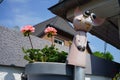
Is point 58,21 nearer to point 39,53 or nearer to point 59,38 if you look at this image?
point 59,38

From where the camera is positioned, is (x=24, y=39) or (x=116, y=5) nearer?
(x=116, y=5)

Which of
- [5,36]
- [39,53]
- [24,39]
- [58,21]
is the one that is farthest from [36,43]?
[58,21]

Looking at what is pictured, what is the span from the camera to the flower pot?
270 centimetres

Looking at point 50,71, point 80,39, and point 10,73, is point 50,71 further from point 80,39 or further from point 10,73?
point 10,73

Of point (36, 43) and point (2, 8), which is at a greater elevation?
point (2, 8)

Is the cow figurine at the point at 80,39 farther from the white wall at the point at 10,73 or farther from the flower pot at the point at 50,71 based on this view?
the white wall at the point at 10,73

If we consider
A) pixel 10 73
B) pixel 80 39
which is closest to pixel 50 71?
Result: pixel 80 39

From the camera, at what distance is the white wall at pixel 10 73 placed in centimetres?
341

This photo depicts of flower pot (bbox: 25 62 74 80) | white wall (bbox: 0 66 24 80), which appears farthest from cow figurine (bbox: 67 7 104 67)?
white wall (bbox: 0 66 24 80)

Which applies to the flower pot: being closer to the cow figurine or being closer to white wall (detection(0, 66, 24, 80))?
the cow figurine

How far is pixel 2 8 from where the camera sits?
4703mm

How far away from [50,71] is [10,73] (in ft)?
3.31

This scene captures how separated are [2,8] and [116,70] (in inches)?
97.7

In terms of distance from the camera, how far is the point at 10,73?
11.5ft
